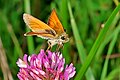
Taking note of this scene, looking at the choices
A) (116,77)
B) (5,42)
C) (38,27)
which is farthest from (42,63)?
(5,42)

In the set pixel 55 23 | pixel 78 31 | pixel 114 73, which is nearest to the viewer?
pixel 55 23

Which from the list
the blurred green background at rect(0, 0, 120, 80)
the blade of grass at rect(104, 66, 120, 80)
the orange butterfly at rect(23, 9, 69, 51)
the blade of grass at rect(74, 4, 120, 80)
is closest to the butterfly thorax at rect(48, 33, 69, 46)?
the orange butterfly at rect(23, 9, 69, 51)

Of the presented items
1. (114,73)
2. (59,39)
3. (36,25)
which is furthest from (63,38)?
(114,73)

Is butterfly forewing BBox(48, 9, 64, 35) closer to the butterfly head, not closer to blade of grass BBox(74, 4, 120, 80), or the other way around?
the butterfly head

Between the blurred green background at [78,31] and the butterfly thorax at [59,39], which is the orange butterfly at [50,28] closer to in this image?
the butterfly thorax at [59,39]

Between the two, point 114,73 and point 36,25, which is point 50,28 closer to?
point 36,25

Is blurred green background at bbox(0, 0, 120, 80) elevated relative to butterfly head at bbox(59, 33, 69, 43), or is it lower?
lower

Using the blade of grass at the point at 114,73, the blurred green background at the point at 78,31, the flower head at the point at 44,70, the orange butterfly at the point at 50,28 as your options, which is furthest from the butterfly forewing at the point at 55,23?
the blade of grass at the point at 114,73
